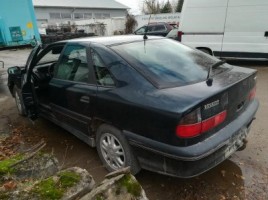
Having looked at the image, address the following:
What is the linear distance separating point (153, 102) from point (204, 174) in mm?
1270

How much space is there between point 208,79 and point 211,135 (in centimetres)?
60

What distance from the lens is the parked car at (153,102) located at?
8.26 feet

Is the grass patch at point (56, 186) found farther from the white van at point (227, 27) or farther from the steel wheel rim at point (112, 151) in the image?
the white van at point (227, 27)

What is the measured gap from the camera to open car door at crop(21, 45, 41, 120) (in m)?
4.50

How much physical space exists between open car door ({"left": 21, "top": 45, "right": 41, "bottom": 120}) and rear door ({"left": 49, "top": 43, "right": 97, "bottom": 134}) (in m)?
0.59

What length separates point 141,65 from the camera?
3.01 m

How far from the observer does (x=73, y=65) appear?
3.76 m

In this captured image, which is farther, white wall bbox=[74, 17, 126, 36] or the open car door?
white wall bbox=[74, 17, 126, 36]

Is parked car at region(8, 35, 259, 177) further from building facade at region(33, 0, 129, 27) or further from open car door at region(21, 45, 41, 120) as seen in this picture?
building facade at region(33, 0, 129, 27)

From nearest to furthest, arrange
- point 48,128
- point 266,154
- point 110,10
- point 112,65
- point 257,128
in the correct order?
point 112,65
point 266,154
point 257,128
point 48,128
point 110,10

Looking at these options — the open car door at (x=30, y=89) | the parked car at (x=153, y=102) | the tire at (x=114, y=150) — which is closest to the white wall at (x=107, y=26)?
the open car door at (x=30, y=89)

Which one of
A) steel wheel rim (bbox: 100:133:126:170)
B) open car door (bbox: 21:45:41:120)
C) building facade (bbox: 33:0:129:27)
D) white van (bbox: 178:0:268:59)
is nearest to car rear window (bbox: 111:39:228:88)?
steel wheel rim (bbox: 100:133:126:170)

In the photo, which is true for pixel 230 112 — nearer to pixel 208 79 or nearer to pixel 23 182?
pixel 208 79

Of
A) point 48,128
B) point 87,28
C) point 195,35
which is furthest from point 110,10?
point 48,128
